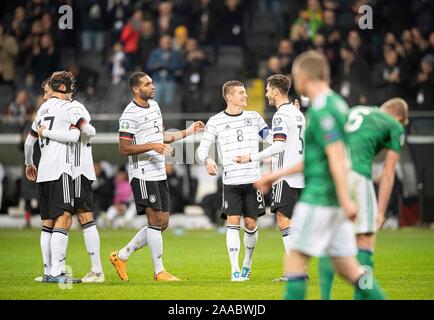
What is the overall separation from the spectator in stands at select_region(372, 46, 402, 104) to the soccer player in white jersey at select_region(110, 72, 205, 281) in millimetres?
10513

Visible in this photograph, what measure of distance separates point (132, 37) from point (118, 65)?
970mm

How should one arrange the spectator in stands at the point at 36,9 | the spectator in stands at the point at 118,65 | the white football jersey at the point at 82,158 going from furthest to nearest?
the spectator in stands at the point at 36,9, the spectator in stands at the point at 118,65, the white football jersey at the point at 82,158

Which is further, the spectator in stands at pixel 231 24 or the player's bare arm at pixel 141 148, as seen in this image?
the spectator in stands at pixel 231 24

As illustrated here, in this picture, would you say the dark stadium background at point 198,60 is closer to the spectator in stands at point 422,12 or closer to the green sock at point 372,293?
the spectator in stands at point 422,12

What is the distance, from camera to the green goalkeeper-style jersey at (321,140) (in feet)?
25.2

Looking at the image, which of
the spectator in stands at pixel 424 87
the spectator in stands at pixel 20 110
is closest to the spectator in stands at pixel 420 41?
the spectator in stands at pixel 424 87

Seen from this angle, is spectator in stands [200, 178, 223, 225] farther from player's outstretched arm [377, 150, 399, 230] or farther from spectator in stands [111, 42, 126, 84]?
player's outstretched arm [377, 150, 399, 230]

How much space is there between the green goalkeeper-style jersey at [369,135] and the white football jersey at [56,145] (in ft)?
12.5

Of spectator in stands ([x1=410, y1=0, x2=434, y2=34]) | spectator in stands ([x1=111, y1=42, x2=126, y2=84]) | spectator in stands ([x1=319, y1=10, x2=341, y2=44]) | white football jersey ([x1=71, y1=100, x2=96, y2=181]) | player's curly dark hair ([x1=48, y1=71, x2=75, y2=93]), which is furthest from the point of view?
spectator in stands ([x1=410, y1=0, x2=434, y2=34])

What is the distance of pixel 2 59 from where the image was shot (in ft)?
83.0

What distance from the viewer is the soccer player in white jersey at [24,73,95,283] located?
38.7ft

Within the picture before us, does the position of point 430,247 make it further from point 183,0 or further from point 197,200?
point 183,0

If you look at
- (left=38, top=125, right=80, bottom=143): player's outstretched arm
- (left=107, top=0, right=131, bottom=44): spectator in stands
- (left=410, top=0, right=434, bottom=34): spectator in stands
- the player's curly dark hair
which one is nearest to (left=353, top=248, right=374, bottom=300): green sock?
(left=38, top=125, right=80, bottom=143): player's outstretched arm

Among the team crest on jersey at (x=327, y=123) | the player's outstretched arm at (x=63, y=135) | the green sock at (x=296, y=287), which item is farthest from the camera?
the player's outstretched arm at (x=63, y=135)
